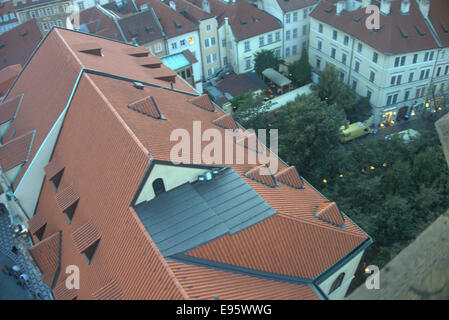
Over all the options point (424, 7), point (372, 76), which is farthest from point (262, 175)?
point (424, 7)

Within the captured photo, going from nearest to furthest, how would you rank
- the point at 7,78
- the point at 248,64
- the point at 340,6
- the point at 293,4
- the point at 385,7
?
the point at 7,78, the point at 385,7, the point at 340,6, the point at 293,4, the point at 248,64

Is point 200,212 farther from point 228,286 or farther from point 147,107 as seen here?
point 147,107

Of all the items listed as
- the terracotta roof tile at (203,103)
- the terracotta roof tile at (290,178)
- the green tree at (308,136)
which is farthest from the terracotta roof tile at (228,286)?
the terracotta roof tile at (203,103)

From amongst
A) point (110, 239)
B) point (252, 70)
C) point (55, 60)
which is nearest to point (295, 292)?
point (110, 239)

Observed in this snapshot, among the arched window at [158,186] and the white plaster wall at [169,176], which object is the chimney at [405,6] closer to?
the white plaster wall at [169,176]

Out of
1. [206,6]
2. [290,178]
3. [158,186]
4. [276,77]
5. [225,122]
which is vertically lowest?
[276,77]

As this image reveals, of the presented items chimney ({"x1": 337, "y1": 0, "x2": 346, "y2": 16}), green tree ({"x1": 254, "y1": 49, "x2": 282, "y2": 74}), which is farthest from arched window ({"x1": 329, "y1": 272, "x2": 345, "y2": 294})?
chimney ({"x1": 337, "y1": 0, "x2": 346, "y2": 16})

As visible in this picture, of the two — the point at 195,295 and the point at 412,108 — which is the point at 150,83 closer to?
the point at 195,295
